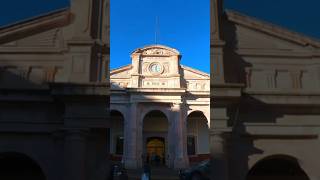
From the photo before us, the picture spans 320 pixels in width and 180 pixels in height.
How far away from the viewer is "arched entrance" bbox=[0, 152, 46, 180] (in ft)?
17.1

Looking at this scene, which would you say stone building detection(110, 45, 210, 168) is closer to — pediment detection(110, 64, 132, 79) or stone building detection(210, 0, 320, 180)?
pediment detection(110, 64, 132, 79)

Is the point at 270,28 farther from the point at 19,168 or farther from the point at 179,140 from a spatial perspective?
the point at 19,168

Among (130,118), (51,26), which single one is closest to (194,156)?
(130,118)

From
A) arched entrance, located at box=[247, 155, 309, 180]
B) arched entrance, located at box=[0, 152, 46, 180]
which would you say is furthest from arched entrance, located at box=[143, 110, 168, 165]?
arched entrance, located at box=[247, 155, 309, 180]

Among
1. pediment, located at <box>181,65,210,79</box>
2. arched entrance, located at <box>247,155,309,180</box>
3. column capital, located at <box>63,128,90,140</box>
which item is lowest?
arched entrance, located at <box>247,155,309,180</box>

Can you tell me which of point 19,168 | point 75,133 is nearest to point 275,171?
point 75,133

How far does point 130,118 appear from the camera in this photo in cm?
401

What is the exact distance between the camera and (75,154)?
4.88 metres

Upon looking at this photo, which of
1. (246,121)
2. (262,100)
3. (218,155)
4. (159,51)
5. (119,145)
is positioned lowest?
(218,155)

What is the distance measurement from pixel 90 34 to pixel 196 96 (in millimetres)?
1805

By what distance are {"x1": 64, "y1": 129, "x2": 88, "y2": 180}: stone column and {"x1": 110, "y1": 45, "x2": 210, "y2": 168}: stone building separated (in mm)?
597

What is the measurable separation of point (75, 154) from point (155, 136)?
1.17 m

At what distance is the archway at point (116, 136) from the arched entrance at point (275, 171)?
1930mm

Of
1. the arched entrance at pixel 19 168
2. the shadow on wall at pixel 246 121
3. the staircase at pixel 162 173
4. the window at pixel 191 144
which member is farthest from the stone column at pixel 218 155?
the arched entrance at pixel 19 168
